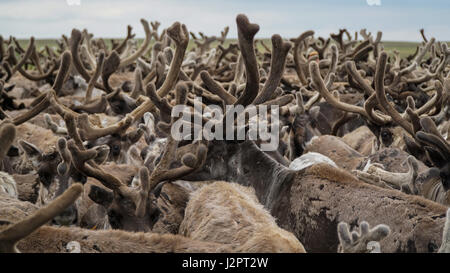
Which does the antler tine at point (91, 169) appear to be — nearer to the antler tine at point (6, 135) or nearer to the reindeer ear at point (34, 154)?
the reindeer ear at point (34, 154)

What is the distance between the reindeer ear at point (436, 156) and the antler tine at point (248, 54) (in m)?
1.34

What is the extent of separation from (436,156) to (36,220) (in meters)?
2.70

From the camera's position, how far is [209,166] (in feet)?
13.2

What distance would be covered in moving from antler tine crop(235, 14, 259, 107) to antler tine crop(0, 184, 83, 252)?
2.12m

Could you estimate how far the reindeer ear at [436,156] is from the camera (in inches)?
136

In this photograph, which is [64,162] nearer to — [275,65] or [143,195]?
[143,195]

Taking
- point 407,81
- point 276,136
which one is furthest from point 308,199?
point 407,81

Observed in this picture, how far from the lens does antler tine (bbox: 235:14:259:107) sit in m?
3.57

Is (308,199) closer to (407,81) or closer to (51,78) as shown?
(407,81)

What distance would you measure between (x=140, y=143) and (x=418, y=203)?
3518 millimetres

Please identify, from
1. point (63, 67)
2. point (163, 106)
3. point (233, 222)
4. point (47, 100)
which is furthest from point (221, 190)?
point (63, 67)

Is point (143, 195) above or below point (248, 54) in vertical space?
below

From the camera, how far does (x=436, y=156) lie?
3.49 metres
